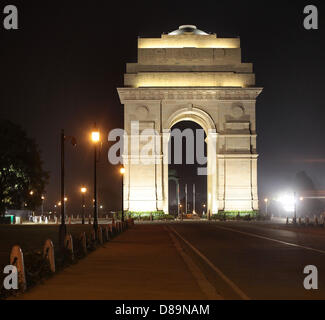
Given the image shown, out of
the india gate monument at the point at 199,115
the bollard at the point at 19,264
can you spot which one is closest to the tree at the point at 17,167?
the india gate monument at the point at 199,115

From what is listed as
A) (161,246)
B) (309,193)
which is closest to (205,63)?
(161,246)

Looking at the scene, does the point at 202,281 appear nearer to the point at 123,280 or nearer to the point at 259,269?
the point at 123,280

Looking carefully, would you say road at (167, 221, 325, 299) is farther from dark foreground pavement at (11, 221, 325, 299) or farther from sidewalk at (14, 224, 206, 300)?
sidewalk at (14, 224, 206, 300)

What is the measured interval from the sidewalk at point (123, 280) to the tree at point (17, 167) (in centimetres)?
4106

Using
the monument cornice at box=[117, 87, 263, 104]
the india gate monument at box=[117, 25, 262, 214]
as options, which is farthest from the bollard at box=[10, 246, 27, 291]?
the monument cornice at box=[117, 87, 263, 104]

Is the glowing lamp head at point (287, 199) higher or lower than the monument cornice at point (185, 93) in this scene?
lower

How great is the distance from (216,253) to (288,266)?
5.24m

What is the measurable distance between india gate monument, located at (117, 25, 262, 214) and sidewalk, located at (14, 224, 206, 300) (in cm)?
4947

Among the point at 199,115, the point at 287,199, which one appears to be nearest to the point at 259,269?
the point at 287,199

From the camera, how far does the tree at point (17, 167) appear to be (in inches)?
2389

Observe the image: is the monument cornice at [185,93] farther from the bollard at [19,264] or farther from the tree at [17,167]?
the bollard at [19,264]

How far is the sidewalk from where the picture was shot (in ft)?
39.8

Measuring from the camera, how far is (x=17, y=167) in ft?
200

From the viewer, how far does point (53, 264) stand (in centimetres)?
1548
